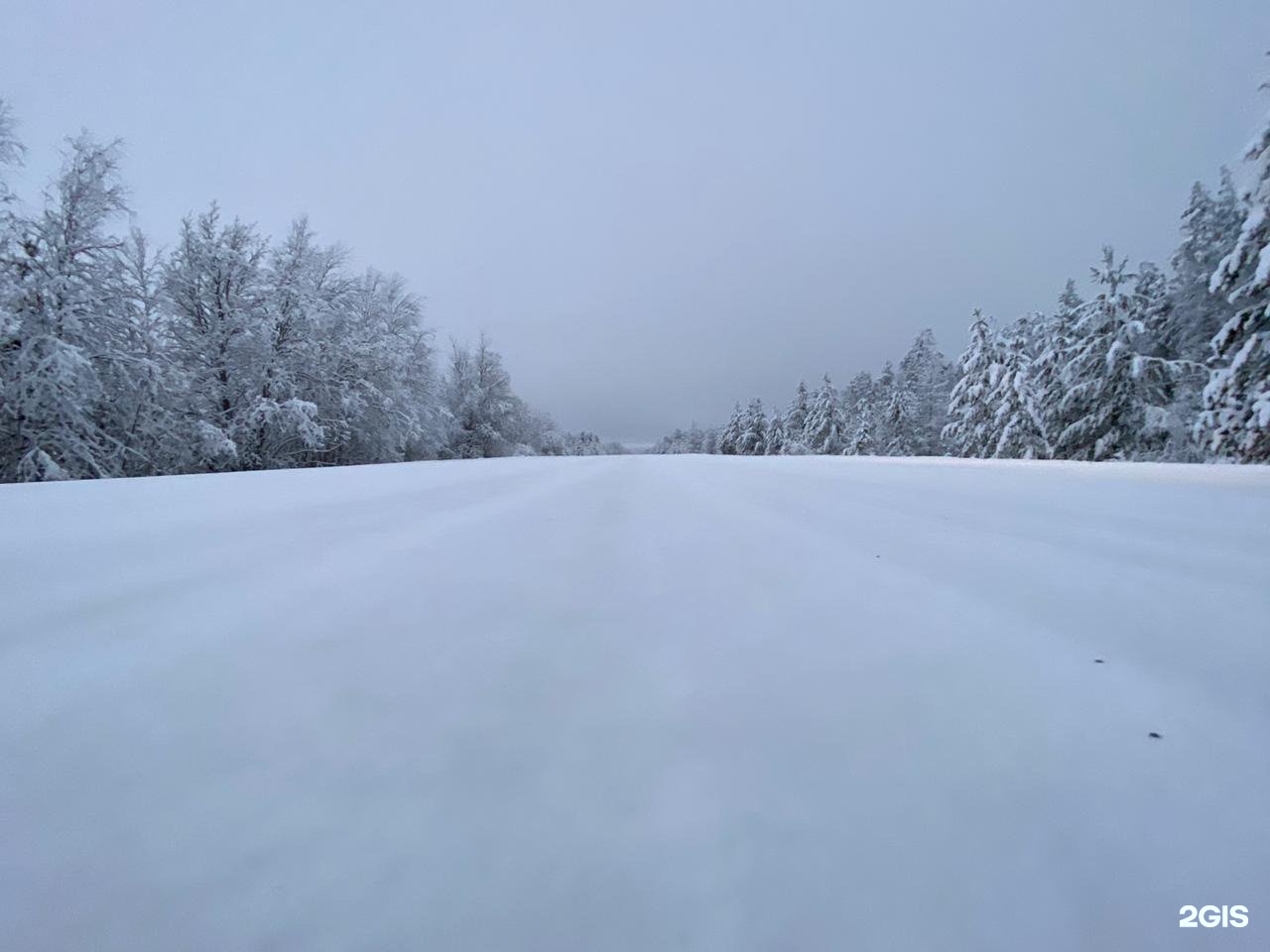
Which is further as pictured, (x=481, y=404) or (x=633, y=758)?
(x=481, y=404)

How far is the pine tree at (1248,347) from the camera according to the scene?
8336mm

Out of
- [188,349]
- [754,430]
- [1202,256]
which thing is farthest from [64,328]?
A: [754,430]

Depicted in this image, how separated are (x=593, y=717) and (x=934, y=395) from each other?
4004cm

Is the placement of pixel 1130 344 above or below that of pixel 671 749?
above

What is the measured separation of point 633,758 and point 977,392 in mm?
25001

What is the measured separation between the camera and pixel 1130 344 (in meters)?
15.4

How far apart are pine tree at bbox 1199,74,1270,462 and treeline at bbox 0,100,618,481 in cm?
1858

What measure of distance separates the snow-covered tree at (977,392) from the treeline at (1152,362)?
52 millimetres

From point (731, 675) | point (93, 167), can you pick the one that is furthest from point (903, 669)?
point (93, 167)

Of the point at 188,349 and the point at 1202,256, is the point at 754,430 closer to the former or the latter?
the point at 1202,256

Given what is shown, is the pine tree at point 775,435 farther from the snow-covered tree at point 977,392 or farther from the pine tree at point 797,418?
the snow-covered tree at point 977,392

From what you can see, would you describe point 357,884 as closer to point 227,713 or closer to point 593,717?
point 593,717

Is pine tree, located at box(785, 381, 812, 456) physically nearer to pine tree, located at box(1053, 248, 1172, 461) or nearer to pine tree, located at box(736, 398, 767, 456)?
pine tree, located at box(736, 398, 767, 456)

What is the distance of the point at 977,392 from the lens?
20875mm
